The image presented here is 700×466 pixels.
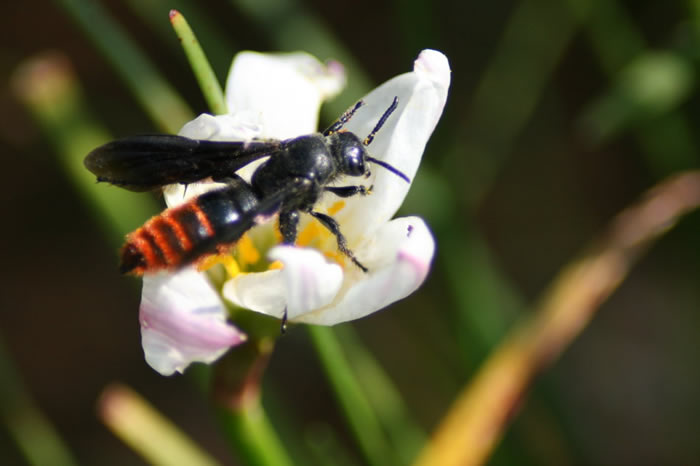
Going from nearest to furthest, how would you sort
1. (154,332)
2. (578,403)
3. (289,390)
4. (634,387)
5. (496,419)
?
1. (154,332)
2. (496,419)
3. (578,403)
4. (634,387)
5. (289,390)

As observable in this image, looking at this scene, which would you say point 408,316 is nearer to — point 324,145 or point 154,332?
point 324,145

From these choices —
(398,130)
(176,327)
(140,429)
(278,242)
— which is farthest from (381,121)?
(140,429)

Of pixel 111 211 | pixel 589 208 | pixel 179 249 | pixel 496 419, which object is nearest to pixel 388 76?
pixel 589 208

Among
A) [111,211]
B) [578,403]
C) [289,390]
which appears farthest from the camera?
[289,390]

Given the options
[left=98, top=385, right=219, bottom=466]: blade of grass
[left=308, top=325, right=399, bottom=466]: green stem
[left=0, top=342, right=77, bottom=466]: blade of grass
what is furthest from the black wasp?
[left=0, top=342, right=77, bottom=466]: blade of grass

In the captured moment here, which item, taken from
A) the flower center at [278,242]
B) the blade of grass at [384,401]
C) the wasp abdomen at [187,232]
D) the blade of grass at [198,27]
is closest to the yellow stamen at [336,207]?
the flower center at [278,242]

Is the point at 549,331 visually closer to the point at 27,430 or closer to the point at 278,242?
the point at 278,242

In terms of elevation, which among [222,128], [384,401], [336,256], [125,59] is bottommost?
[384,401]
